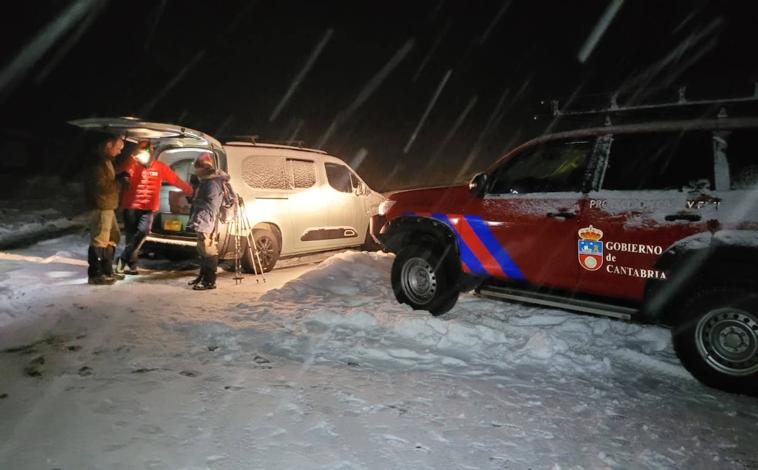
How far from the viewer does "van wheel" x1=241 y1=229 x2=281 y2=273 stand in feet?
26.7

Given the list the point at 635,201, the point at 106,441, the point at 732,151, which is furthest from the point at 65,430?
the point at 732,151

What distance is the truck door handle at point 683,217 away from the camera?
14.5ft

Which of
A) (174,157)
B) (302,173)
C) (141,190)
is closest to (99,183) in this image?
(141,190)

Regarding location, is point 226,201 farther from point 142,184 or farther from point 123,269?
point 123,269

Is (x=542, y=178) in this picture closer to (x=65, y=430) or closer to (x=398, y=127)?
(x=65, y=430)

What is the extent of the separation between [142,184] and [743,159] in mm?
6788

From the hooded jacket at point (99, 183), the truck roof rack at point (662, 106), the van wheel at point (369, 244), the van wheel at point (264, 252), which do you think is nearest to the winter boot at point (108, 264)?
the hooded jacket at point (99, 183)

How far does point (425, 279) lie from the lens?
20.4 ft

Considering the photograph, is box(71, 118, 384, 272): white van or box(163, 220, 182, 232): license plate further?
box(163, 220, 182, 232): license plate

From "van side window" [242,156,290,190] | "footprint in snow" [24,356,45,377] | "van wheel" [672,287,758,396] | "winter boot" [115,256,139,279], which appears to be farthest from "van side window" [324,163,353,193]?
"van wheel" [672,287,758,396]

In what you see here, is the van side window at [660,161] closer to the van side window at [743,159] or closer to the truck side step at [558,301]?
the van side window at [743,159]

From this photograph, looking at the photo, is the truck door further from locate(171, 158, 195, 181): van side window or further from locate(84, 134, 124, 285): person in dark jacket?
locate(171, 158, 195, 181): van side window

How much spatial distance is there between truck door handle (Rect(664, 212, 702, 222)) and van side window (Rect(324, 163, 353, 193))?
5.94 m

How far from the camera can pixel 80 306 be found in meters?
5.88
